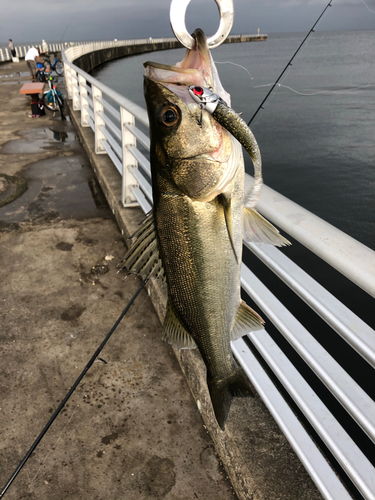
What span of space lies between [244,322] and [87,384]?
1568 mm

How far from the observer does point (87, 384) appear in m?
2.61

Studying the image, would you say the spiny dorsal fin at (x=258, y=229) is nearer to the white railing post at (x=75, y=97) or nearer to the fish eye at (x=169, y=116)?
the fish eye at (x=169, y=116)

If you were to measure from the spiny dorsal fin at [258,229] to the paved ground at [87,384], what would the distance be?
5.05 ft

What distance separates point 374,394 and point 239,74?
3061 cm

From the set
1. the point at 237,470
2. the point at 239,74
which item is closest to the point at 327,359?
the point at 237,470

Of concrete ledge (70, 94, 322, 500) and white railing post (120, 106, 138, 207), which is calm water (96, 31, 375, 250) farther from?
concrete ledge (70, 94, 322, 500)

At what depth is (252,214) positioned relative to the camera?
137 cm

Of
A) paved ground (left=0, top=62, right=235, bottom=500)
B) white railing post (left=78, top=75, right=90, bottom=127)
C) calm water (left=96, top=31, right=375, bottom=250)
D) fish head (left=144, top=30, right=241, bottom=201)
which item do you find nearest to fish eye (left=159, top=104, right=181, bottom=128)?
fish head (left=144, top=30, right=241, bottom=201)

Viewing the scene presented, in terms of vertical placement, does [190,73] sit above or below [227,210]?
above

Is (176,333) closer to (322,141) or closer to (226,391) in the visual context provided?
(226,391)

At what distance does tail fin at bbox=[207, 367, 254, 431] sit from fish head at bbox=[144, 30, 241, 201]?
85 cm

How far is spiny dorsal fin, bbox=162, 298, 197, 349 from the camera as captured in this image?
156 centimetres

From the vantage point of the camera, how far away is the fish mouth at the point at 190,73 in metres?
1.15

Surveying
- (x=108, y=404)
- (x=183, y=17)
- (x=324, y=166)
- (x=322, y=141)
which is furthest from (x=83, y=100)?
(x=322, y=141)
